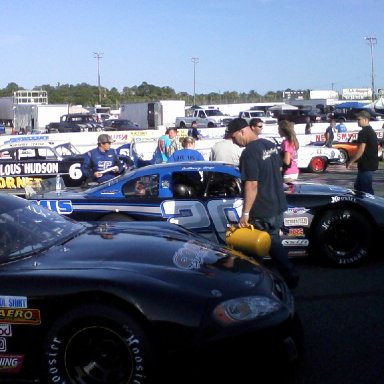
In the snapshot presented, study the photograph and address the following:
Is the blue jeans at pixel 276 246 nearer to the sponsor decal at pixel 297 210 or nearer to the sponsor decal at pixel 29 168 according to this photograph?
the sponsor decal at pixel 297 210

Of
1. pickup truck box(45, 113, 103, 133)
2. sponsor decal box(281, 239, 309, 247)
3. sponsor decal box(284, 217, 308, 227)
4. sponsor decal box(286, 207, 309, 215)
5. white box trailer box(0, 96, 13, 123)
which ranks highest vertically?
white box trailer box(0, 96, 13, 123)

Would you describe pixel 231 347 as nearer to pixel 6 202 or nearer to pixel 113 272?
pixel 113 272

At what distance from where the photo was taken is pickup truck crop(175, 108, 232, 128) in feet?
165

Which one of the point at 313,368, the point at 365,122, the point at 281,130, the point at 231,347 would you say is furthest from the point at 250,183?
the point at 365,122

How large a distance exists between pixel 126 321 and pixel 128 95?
12908 centimetres

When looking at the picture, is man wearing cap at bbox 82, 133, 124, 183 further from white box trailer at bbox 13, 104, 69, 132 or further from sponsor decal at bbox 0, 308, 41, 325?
white box trailer at bbox 13, 104, 69, 132

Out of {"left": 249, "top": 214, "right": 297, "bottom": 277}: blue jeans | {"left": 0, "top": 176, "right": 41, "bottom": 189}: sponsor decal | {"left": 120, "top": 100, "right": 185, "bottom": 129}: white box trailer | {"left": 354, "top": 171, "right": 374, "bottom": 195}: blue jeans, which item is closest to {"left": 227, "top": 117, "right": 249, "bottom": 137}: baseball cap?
{"left": 249, "top": 214, "right": 297, "bottom": 277}: blue jeans

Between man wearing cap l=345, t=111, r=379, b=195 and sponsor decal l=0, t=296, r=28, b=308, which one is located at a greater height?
man wearing cap l=345, t=111, r=379, b=195

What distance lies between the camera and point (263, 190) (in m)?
5.98

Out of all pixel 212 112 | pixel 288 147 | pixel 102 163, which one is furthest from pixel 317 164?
Answer: pixel 212 112

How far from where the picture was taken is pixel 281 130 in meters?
8.66

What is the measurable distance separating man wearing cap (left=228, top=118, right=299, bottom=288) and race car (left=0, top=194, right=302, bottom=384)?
1.74 meters

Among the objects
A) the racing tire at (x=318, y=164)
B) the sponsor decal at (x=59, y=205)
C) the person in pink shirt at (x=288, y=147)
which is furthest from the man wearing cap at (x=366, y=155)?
the racing tire at (x=318, y=164)

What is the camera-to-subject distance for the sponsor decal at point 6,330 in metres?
3.91
